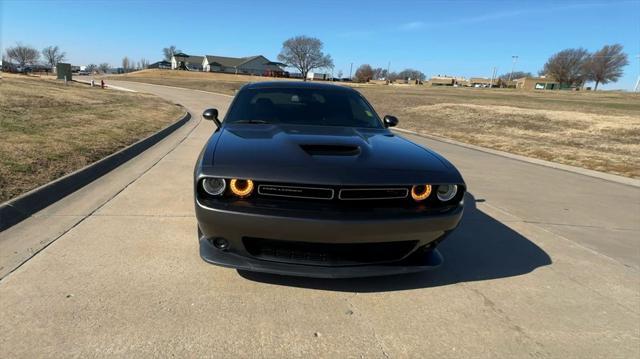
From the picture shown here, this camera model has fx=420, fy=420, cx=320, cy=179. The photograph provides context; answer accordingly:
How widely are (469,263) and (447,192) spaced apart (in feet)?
3.39

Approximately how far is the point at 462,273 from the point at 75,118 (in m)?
11.2

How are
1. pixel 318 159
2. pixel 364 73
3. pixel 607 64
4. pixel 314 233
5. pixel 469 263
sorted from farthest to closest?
pixel 364 73 < pixel 607 64 < pixel 469 263 < pixel 318 159 < pixel 314 233

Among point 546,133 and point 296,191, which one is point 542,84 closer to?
point 546,133

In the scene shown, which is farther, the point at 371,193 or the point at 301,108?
the point at 301,108

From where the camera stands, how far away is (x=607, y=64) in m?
85.2

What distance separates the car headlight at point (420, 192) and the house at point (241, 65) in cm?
11990

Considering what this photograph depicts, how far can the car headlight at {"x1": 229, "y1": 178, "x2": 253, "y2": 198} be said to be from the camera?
8.84 feet

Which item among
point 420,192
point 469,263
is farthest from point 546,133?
point 420,192

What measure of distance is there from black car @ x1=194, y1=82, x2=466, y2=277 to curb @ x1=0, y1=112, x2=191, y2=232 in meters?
2.37

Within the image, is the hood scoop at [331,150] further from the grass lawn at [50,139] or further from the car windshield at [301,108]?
the grass lawn at [50,139]

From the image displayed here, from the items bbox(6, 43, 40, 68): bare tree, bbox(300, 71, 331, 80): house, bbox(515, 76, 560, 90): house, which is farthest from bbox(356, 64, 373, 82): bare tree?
bbox(6, 43, 40, 68): bare tree

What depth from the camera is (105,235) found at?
3.82m

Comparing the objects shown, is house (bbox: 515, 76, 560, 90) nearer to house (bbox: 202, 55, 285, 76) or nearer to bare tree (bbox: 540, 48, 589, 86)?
bare tree (bbox: 540, 48, 589, 86)

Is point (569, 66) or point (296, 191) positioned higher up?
point (569, 66)
